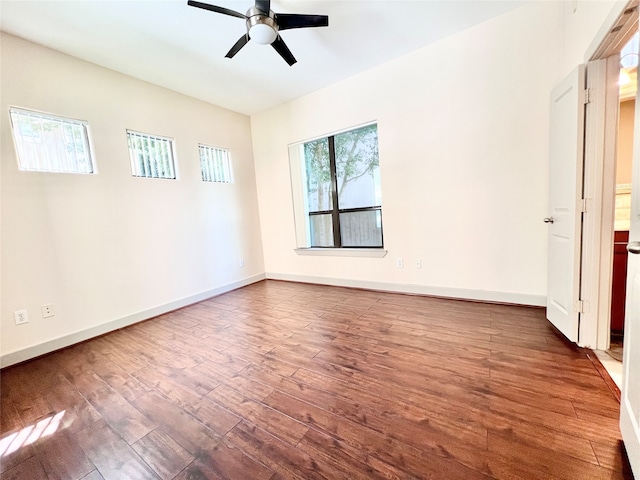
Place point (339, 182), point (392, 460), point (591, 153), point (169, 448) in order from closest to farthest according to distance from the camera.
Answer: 1. point (392, 460)
2. point (169, 448)
3. point (591, 153)
4. point (339, 182)

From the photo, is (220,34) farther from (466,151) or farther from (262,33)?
(466,151)

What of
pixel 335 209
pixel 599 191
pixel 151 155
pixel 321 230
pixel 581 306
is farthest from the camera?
pixel 321 230

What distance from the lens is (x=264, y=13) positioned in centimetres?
201

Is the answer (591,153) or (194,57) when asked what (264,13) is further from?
(591,153)

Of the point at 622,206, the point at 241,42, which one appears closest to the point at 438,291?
the point at 622,206

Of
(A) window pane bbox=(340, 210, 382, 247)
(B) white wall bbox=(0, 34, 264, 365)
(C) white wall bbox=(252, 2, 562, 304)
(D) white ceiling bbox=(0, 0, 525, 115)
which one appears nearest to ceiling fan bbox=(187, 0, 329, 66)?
(D) white ceiling bbox=(0, 0, 525, 115)

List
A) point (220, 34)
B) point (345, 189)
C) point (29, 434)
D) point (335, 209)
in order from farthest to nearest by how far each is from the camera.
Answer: point (335, 209) → point (345, 189) → point (220, 34) → point (29, 434)

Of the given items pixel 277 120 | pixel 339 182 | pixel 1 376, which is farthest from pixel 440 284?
pixel 1 376

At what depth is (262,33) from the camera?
2092 mm

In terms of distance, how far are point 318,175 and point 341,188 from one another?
0.51m

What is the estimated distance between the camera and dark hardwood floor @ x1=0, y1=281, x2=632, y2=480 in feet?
3.86

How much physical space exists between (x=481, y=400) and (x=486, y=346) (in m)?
0.68

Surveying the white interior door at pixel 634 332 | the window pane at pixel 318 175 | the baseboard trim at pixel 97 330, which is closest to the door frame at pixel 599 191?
the white interior door at pixel 634 332

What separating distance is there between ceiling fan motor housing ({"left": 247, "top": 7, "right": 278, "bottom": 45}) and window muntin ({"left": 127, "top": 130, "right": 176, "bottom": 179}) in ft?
6.76
